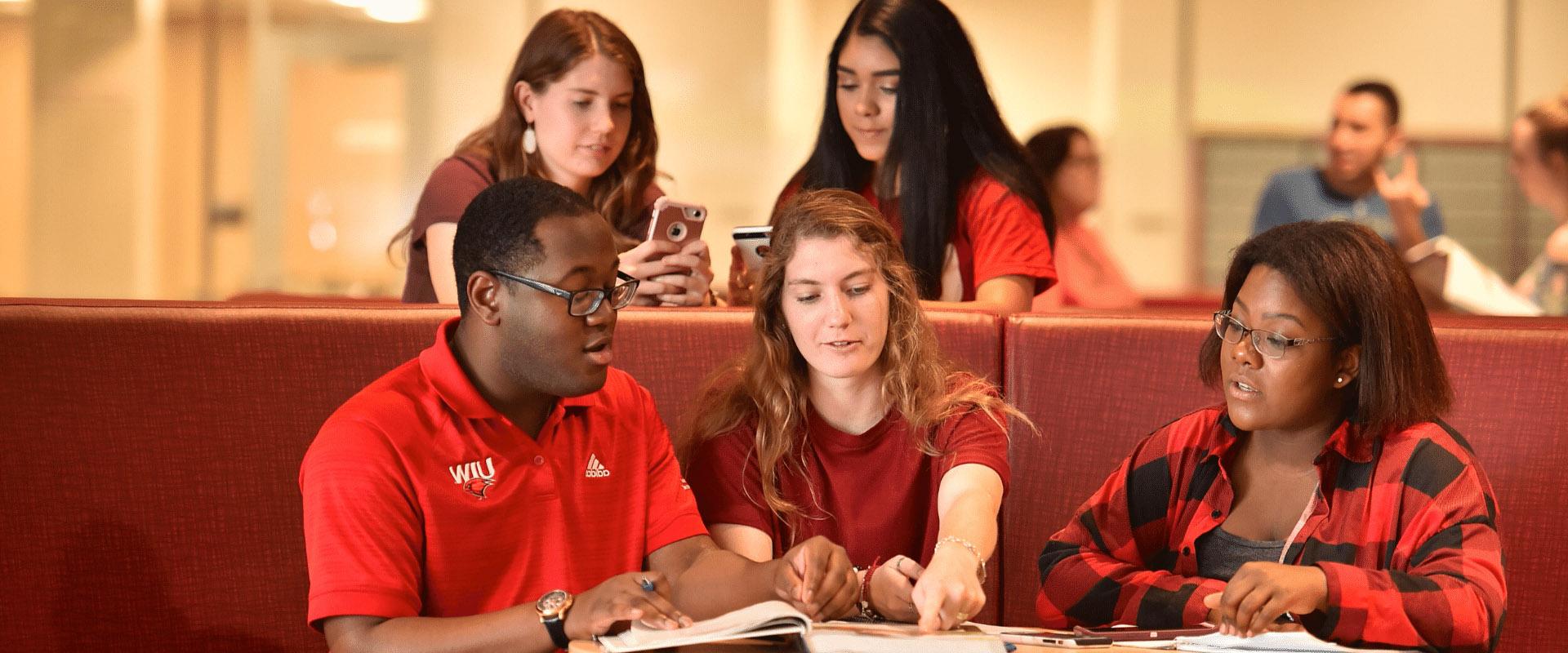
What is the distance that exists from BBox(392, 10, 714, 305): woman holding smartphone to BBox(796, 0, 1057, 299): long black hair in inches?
16.1

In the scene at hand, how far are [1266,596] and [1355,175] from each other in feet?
12.9

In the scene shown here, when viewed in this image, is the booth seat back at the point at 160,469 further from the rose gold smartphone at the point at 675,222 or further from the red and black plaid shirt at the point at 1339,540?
the red and black plaid shirt at the point at 1339,540

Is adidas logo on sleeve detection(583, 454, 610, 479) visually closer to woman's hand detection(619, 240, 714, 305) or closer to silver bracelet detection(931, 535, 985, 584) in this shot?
silver bracelet detection(931, 535, 985, 584)

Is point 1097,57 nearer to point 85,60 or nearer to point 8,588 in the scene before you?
point 85,60

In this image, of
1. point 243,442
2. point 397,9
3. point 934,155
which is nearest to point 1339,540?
point 934,155

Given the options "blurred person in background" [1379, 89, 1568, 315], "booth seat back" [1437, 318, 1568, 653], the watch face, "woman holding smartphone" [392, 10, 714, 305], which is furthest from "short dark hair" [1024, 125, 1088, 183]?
the watch face

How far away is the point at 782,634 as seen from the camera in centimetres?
169

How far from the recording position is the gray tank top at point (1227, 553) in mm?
2059

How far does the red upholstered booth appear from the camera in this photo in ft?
7.66

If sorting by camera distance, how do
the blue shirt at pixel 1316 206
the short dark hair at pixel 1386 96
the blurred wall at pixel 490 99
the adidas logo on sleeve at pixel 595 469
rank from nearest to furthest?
the adidas logo on sleeve at pixel 595 469, the short dark hair at pixel 1386 96, the blue shirt at pixel 1316 206, the blurred wall at pixel 490 99

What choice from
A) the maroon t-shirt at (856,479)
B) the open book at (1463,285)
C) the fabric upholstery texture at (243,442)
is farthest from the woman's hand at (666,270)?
the open book at (1463,285)

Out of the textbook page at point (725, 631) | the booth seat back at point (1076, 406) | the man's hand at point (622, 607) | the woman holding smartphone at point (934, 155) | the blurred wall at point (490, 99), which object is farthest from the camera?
the blurred wall at point (490, 99)

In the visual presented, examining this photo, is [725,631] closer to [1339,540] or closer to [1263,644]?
[1263,644]

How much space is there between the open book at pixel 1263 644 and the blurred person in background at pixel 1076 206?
353 centimetres
